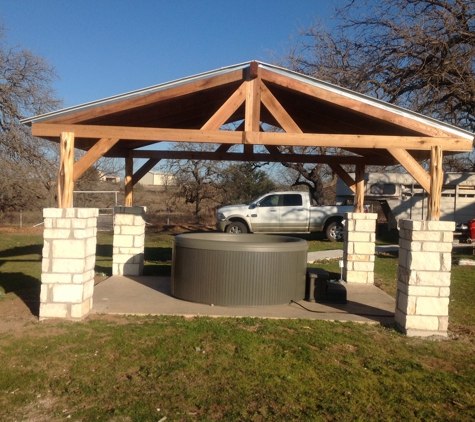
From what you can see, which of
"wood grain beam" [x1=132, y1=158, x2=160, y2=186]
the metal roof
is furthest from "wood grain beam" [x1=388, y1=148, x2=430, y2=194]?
"wood grain beam" [x1=132, y1=158, x2=160, y2=186]

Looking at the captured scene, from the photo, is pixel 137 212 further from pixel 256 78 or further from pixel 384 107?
pixel 384 107

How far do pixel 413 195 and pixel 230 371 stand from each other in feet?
52.2

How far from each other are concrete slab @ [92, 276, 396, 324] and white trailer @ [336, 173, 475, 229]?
418 inches

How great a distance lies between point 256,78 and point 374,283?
5.38m

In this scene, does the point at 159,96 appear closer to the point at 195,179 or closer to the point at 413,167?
the point at 413,167

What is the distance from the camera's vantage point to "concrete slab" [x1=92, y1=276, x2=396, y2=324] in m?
7.04

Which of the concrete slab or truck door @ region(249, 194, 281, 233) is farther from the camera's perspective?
truck door @ region(249, 194, 281, 233)

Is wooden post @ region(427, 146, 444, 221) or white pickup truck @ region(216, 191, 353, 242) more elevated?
wooden post @ region(427, 146, 444, 221)

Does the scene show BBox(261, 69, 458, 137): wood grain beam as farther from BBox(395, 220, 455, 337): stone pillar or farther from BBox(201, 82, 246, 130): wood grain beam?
BBox(395, 220, 455, 337): stone pillar

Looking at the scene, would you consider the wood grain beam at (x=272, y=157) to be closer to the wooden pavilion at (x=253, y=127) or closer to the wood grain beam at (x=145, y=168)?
the wood grain beam at (x=145, y=168)

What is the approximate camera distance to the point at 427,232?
6289mm

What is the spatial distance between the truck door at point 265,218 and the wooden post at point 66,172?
488 inches

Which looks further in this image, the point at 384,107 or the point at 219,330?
the point at 384,107

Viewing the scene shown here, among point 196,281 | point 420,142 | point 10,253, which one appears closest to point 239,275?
point 196,281
